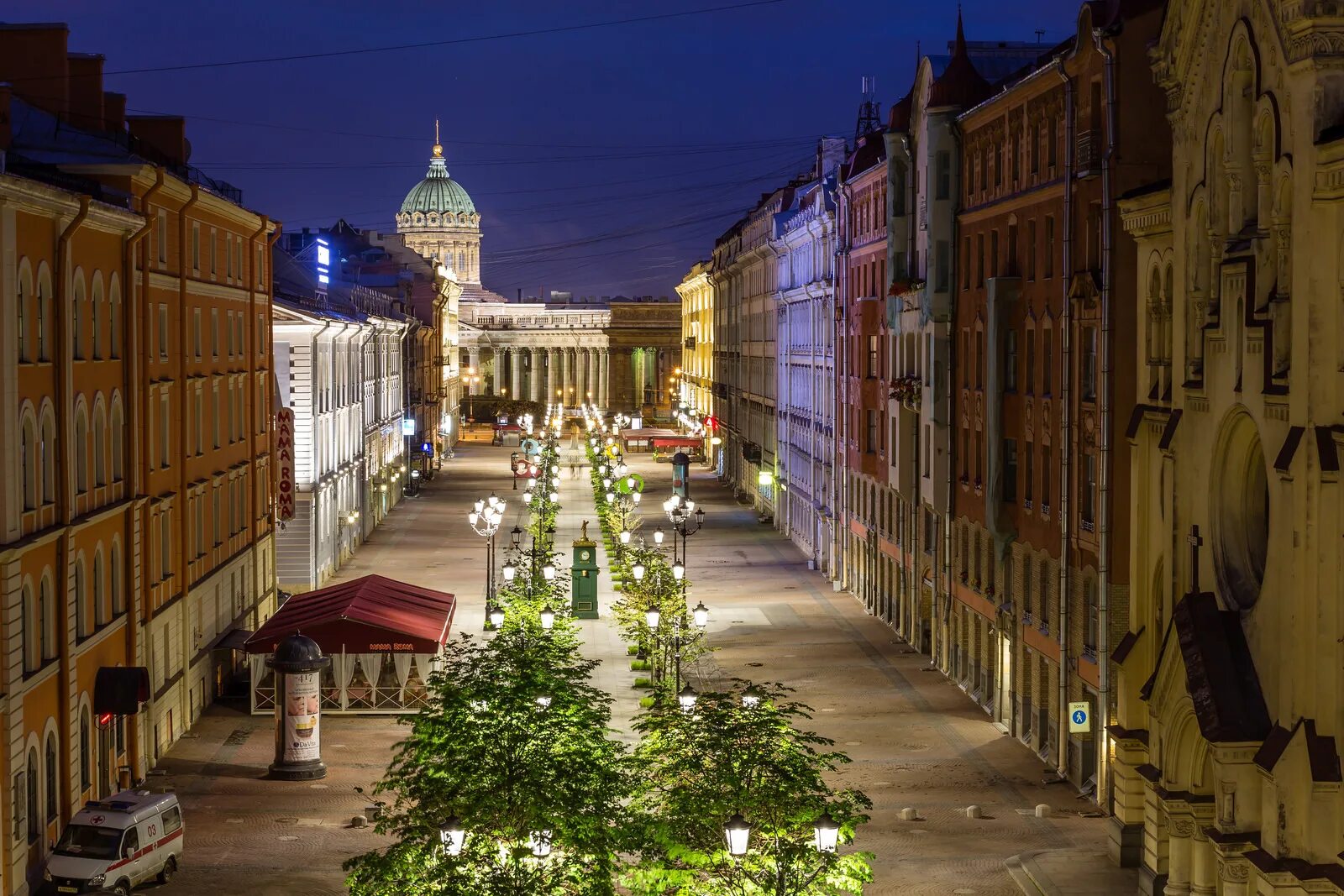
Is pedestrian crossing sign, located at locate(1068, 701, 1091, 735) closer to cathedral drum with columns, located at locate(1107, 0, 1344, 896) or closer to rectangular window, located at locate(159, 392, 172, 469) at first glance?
cathedral drum with columns, located at locate(1107, 0, 1344, 896)

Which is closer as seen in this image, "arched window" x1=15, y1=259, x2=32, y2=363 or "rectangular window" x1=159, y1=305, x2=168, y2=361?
"arched window" x1=15, y1=259, x2=32, y2=363

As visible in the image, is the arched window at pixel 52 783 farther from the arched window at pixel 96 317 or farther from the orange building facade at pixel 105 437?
the arched window at pixel 96 317

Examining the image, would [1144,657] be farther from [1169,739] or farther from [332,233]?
[332,233]

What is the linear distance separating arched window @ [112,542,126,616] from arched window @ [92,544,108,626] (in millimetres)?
783

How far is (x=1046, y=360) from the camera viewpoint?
44094mm

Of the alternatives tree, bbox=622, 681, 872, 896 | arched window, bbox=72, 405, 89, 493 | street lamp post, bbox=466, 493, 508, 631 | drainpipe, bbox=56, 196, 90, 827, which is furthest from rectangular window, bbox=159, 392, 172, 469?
tree, bbox=622, 681, 872, 896

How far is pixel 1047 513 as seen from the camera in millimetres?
43688

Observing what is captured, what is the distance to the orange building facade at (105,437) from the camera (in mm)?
32250

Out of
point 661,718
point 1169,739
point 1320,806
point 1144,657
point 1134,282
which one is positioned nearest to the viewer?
point 1320,806

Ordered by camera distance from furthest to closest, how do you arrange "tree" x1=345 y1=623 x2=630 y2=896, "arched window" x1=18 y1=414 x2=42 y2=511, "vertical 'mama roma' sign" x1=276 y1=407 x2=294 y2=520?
"vertical 'mama roma' sign" x1=276 y1=407 x2=294 y2=520
"arched window" x1=18 y1=414 x2=42 y2=511
"tree" x1=345 y1=623 x2=630 y2=896

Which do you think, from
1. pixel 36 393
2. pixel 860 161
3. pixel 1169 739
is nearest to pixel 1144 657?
pixel 1169 739

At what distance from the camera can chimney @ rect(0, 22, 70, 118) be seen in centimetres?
4544

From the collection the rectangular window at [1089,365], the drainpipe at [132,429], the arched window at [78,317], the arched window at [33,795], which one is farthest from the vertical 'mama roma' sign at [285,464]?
the arched window at [33,795]

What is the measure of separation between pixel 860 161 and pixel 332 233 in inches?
3583
